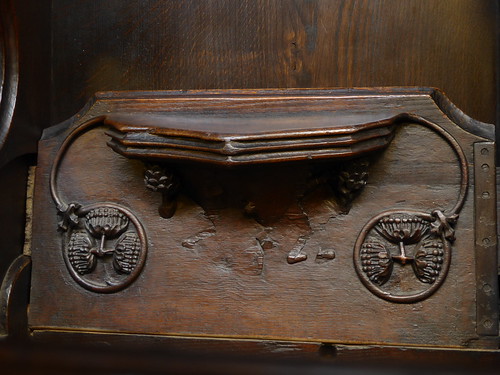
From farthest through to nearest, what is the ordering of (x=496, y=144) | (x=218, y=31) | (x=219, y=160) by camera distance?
(x=218, y=31) → (x=496, y=144) → (x=219, y=160)

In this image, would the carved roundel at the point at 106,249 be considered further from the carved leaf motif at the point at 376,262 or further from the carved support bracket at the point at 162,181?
the carved leaf motif at the point at 376,262

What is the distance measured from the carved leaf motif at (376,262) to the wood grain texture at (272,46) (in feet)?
0.95

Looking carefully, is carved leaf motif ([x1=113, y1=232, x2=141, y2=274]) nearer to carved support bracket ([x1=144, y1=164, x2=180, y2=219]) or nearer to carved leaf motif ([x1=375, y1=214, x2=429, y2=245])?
carved support bracket ([x1=144, y1=164, x2=180, y2=219])

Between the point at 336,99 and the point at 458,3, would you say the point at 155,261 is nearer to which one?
the point at 336,99

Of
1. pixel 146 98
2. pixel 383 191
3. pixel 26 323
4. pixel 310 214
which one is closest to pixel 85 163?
pixel 146 98

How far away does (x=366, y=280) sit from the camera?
0.97 metres

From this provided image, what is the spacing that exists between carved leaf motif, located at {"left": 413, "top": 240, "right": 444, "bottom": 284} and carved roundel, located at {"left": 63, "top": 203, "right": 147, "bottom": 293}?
0.44 m

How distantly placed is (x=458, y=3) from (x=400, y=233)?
1.38 feet

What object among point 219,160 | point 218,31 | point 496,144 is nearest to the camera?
point 219,160

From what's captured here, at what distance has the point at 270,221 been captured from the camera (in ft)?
3.34

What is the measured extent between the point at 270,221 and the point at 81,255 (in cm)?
32

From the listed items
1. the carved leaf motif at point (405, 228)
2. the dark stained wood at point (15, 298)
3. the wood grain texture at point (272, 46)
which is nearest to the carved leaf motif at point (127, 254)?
the dark stained wood at point (15, 298)

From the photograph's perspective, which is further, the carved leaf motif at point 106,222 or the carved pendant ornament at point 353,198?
the carved leaf motif at point 106,222

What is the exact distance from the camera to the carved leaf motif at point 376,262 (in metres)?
0.96
